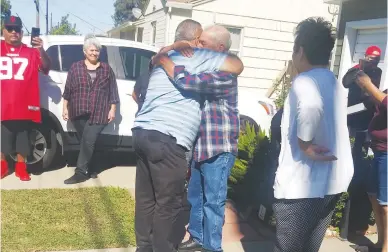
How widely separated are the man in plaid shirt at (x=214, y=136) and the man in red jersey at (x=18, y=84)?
2483 mm

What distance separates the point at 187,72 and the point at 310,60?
831mm

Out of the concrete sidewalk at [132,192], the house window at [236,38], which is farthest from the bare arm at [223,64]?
the house window at [236,38]

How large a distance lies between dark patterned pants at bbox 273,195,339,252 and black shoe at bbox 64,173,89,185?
11.0 feet

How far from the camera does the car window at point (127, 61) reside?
19.4ft

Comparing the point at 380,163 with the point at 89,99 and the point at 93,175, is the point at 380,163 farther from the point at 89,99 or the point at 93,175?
the point at 93,175

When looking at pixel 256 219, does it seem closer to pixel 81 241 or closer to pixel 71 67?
pixel 81 241

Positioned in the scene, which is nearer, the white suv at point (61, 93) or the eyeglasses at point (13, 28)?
the eyeglasses at point (13, 28)

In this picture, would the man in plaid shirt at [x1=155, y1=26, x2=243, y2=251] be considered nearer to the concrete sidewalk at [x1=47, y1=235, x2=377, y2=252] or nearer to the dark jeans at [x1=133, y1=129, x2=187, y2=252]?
the dark jeans at [x1=133, y1=129, x2=187, y2=252]

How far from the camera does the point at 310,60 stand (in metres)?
2.36

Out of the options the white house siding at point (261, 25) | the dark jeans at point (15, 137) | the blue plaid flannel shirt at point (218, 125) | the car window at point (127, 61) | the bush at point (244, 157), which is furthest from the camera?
the white house siding at point (261, 25)

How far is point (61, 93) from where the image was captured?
18.1 ft

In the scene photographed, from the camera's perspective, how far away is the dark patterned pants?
95.9 inches

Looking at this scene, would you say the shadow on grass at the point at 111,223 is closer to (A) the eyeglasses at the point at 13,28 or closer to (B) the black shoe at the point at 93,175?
(B) the black shoe at the point at 93,175

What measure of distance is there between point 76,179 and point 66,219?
1.27m
